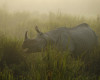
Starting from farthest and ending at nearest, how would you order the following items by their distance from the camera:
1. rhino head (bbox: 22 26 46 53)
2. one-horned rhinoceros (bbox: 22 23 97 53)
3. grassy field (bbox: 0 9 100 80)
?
one-horned rhinoceros (bbox: 22 23 97 53)
rhino head (bbox: 22 26 46 53)
grassy field (bbox: 0 9 100 80)

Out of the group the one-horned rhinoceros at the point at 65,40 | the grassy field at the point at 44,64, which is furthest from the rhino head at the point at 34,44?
the grassy field at the point at 44,64

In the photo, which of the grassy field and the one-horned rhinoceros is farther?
the one-horned rhinoceros

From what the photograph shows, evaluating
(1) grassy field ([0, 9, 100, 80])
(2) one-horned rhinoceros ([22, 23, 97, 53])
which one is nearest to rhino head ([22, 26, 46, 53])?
(2) one-horned rhinoceros ([22, 23, 97, 53])

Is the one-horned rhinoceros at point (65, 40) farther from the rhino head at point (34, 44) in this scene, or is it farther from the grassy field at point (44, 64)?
the grassy field at point (44, 64)

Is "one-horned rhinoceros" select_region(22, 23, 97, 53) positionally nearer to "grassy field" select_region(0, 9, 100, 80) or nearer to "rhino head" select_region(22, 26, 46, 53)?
"rhino head" select_region(22, 26, 46, 53)

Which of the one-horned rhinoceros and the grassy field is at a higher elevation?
the one-horned rhinoceros

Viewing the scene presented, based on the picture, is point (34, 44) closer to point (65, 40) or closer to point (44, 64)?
point (65, 40)

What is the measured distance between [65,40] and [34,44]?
0.76 m

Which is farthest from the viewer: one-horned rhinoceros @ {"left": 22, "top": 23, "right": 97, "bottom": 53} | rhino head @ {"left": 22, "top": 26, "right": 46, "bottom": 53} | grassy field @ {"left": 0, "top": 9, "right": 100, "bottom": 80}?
one-horned rhinoceros @ {"left": 22, "top": 23, "right": 97, "bottom": 53}

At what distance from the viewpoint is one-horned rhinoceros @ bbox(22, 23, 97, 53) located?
12.9ft

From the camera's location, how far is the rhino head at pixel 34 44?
3808 mm

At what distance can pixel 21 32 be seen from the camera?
6.45 m

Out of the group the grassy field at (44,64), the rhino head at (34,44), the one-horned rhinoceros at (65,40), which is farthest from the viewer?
the one-horned rhinoceros at (65,40)

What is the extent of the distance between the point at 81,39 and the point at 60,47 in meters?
0.77
